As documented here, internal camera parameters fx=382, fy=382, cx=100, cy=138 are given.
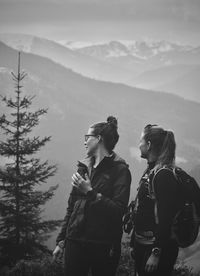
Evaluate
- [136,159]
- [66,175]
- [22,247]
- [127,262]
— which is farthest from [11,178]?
[136,159]

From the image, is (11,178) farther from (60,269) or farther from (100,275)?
(100,275)

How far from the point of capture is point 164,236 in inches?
148

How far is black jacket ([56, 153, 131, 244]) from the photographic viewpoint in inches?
159

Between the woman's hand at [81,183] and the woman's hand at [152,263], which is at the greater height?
the woman's hand at [81,183]

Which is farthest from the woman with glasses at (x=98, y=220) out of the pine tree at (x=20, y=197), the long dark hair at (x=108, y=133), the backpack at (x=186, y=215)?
the pine tree at (x=20, y=197)

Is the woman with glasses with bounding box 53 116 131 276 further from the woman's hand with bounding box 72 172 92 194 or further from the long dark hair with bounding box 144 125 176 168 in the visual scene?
the long dark hair with bounding box 144 125 176 168

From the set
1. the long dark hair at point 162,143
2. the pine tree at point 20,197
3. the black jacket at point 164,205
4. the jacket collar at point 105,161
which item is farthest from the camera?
the pine tree at point 20,197

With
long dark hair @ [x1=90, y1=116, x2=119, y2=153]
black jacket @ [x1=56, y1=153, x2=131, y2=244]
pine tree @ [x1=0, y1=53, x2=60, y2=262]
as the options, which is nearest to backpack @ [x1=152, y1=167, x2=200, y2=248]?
black jacket @ [x1=56, y1=153, x2=131, y2=244]

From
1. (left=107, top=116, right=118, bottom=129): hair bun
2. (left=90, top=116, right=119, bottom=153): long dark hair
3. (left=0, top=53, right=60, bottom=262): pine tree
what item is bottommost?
(left=0, top=53, right=60, bottom=262): pine tree

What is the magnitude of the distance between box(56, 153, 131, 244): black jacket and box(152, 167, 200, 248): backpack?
1.54ft

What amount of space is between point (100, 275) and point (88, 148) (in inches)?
54.9

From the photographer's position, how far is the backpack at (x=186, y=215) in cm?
382

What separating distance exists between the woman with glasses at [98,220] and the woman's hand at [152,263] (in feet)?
1.43

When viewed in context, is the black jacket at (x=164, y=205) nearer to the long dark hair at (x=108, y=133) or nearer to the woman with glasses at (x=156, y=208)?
the woman with glasses at (x=156, y=208)
